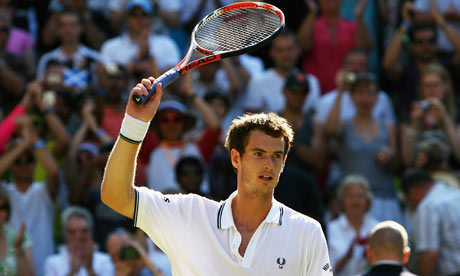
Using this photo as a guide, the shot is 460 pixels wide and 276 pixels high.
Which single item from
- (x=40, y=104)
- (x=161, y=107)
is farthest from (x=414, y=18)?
(x=40, y=104)

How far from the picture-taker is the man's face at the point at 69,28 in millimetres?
10727

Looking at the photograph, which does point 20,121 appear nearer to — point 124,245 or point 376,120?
point 124,245

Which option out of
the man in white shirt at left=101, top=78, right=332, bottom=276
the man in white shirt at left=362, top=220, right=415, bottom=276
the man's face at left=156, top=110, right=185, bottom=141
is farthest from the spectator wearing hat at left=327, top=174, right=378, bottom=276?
the man in white shirt at left=101, top=78, right=332, bottom=276

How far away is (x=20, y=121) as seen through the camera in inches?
369

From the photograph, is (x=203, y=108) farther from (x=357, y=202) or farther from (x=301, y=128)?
(x=357, y=202)

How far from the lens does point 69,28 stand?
10.7m

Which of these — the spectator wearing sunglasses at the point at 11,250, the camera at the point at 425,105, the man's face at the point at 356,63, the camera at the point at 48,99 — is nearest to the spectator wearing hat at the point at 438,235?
the camera at the point at 425,105

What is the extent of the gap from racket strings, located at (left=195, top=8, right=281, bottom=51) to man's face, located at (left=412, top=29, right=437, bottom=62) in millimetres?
5818

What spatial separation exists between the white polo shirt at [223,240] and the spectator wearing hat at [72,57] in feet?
19.3

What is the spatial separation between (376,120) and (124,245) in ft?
11.1

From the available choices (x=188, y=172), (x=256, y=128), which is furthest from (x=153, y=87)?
(x=188, y=172)

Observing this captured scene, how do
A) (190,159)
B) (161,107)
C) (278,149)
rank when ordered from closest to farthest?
(278,149) < (190,159) < (161,107)

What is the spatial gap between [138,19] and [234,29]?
18.4 feet

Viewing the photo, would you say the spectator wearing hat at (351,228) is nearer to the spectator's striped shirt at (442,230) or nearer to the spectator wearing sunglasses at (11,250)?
the spectator's striped shirt at (442,230)
